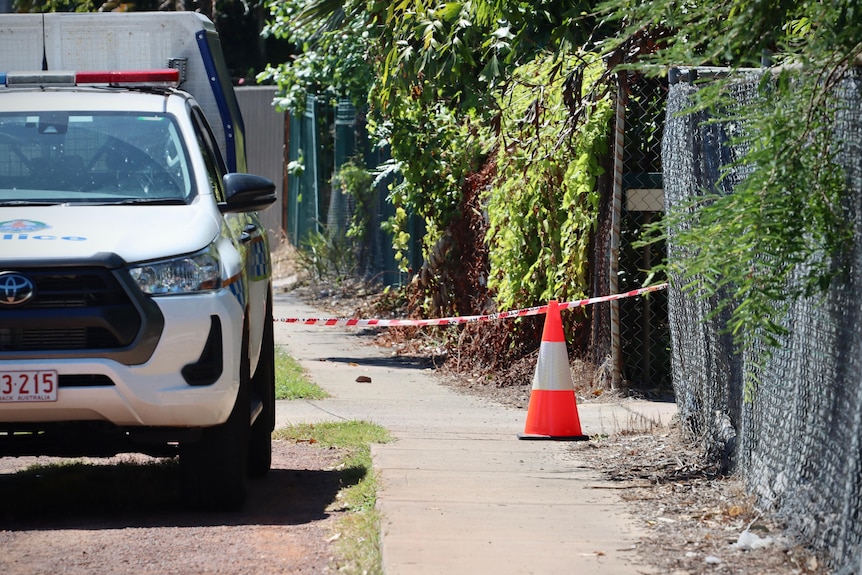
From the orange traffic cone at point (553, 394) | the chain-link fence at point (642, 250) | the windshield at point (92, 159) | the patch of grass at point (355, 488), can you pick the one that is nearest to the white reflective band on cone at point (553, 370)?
the orange traffic cone at point (553, 394)

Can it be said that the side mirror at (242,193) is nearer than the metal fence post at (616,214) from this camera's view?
Yes

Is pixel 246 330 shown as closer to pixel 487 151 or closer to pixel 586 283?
pixel 586 283

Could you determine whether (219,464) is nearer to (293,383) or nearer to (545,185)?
(293,383)

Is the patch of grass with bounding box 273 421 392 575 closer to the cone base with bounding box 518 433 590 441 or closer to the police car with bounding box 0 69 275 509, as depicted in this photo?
the police car with bounding box 0 69 275 509

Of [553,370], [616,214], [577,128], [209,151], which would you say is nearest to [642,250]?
[616,214]

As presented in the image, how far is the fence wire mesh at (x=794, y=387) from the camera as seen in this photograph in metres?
4.61

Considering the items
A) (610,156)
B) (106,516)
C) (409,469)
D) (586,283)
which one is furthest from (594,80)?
(106,516)

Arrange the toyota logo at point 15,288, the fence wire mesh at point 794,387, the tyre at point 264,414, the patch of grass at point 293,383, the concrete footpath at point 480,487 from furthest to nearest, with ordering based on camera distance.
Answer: the patch of grass at point 293,383 → the tyre at point 264,414 → the toyota logo at point 15,288 → the concrete footpath at point 480,487 → the fence wire mesh at point 794,387

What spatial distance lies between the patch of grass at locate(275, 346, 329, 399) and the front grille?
443cm

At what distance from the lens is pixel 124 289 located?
19.2 ft

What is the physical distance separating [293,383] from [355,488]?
12.8 feet

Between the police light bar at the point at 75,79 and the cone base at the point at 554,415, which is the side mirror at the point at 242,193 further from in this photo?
the cone base at the point at 554,415

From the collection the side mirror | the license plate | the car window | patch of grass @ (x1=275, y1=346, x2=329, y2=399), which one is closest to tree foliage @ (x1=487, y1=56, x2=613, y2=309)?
patch of grass @ (x1=275, y1=346, x2=329, y2=399)

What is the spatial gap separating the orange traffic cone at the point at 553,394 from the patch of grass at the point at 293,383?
259 centimetres
